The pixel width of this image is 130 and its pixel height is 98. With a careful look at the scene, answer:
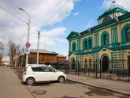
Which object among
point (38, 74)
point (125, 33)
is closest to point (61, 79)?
point (38, 74)

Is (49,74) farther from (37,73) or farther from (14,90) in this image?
(14,90)

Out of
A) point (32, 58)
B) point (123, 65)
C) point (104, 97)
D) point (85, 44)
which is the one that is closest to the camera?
point (104, 97)

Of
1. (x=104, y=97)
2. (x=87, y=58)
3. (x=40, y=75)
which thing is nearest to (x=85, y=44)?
(x=87, y=58)

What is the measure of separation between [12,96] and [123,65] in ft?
60.0

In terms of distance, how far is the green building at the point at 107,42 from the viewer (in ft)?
78.8

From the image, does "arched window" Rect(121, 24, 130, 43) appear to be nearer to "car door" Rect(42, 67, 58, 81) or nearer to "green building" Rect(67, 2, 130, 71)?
"green building" Rect(67, 2, 130, 71)

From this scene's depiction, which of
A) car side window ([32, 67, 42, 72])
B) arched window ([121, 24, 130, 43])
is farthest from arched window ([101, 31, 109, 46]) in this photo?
car side window ([32, 67, 42, 72])

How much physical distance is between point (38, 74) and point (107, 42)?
16.9 meters

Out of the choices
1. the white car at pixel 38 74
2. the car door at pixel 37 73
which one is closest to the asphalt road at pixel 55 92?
the white car at pixel 38 74

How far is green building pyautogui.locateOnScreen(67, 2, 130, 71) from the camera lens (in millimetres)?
24031

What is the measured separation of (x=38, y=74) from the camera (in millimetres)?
13992

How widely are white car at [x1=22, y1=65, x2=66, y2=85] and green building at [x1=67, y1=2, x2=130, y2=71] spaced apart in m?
7.83

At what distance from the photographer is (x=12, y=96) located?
28.5ft

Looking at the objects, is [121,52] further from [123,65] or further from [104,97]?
[104,97]
